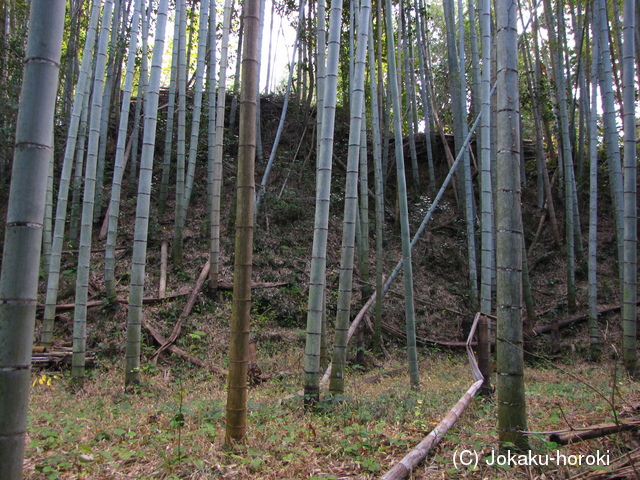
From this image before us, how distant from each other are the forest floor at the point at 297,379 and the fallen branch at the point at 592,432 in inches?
1.5

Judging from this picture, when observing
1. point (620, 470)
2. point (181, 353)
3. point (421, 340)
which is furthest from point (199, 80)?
point (620, 470)

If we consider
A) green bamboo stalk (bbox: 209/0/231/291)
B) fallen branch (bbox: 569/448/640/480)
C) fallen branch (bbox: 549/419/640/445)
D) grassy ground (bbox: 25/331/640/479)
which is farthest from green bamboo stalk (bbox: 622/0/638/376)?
green bamboo stalk (bbox: 209/0/231/291)

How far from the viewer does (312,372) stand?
11.6 feet

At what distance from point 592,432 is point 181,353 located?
4.88 meters

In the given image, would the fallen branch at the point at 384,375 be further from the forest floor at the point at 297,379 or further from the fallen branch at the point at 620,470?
the fallen branch at the point at 620,470

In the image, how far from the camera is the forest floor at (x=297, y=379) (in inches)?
95.0

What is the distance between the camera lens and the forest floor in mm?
2413

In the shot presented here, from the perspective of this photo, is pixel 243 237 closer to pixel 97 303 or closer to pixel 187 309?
pixel 187 309

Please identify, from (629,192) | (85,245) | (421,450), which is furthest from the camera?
(629,192)

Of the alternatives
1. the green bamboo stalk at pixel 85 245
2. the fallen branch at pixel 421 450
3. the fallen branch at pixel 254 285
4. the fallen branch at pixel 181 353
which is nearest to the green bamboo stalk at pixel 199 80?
the fallen branch at pixel 254 285

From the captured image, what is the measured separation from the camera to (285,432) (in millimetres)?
2895

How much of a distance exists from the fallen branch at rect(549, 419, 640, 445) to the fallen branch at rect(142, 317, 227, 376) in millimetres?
3967

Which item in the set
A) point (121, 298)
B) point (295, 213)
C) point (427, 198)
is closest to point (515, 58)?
point (121, 298)

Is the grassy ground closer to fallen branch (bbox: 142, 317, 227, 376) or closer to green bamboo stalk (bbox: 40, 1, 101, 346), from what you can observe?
fallen branch (bbox: 142, 317, 227, 376)
